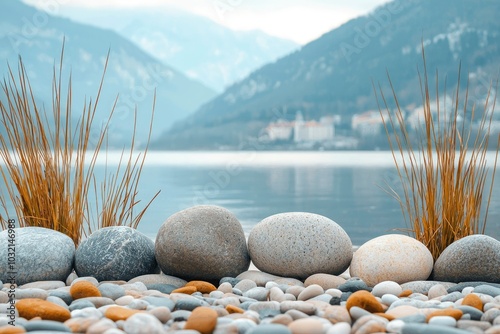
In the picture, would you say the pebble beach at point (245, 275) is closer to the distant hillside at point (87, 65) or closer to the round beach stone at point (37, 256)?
the round beach stone at point (37, 256)

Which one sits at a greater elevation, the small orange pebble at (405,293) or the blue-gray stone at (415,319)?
the blue-gray stone at (415,319)

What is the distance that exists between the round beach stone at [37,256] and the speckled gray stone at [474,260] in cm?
224

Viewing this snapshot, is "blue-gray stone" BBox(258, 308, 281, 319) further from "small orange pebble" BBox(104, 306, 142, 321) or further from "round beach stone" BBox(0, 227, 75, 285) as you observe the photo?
"round beach stone" BBox(0, 227, 75, 285)

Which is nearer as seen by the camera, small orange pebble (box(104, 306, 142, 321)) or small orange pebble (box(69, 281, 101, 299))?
small orange pebble (box(104, 306, 142, 321))

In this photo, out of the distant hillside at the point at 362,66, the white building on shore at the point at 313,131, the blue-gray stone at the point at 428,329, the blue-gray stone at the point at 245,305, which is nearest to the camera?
the blue-gray stone at the point at 428,329

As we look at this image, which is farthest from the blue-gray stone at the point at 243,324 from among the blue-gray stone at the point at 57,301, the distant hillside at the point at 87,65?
the distant hillside at the point at 87,65

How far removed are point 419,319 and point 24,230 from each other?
7.72ft

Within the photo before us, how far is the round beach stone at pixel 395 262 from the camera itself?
356 centimetres

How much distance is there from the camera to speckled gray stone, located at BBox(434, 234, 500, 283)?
344 centimetres

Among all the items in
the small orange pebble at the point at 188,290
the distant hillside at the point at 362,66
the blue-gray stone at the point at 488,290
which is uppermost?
the distant hillside at the point at 362,66

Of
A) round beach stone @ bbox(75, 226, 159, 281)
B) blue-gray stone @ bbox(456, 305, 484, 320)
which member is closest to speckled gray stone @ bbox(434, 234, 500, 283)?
blue-gray stone @ bbox(456, 305, 484, 320)

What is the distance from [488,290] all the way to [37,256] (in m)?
2.46

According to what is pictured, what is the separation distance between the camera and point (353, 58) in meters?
112

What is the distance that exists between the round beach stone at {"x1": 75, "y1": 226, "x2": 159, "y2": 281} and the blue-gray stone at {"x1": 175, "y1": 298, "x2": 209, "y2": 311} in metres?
0.99
